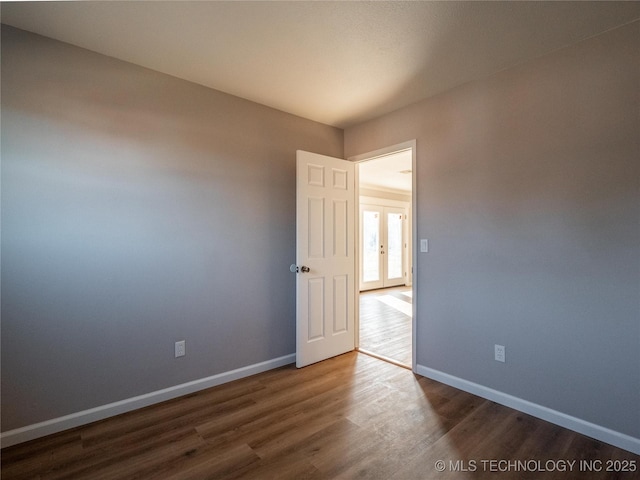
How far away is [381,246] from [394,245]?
55cm

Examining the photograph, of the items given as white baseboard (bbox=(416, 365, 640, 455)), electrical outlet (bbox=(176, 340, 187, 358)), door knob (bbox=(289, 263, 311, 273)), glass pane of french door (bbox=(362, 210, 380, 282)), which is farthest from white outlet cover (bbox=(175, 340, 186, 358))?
glass pane of french door (bbox=(362, 210, 380, 282))

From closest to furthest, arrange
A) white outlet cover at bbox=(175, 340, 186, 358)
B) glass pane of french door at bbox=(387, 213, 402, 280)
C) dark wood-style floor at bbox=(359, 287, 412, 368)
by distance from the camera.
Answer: white outlet cover at bbox=(175, 340, 186, 358), dark wood-style floor at bbox=(359, 287, 412, 368), glass pane of french door at bbox=(387, 213, 402, 280)

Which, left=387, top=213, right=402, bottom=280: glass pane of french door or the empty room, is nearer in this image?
the empty room

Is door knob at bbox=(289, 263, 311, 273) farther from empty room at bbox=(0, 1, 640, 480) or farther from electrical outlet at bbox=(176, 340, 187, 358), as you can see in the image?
electrical outlet at bbox=(176, 340, 187, 358)

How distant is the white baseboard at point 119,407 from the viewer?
187 cm

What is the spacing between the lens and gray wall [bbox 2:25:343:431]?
187 cm

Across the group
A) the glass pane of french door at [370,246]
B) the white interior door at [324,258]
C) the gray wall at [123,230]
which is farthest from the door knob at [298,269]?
the glass pane of french door at [370,246]

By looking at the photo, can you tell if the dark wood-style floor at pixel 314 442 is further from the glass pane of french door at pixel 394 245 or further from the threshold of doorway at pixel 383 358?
the glass pane of french door at pixel 394 245

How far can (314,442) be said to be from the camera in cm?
185

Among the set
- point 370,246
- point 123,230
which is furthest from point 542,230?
point 370,246

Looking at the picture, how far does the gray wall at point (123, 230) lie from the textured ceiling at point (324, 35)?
0.83 ft

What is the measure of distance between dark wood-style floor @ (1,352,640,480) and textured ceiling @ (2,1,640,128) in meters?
2.49

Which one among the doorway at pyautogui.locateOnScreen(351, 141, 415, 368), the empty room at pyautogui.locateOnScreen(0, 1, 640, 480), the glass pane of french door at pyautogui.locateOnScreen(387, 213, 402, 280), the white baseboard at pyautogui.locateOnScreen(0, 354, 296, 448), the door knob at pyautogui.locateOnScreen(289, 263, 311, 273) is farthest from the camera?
the glass pane of french door at pyautogui.locateOnScreen(387, 213, 402, 280)

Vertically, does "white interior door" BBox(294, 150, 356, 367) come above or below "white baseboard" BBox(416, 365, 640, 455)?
above
